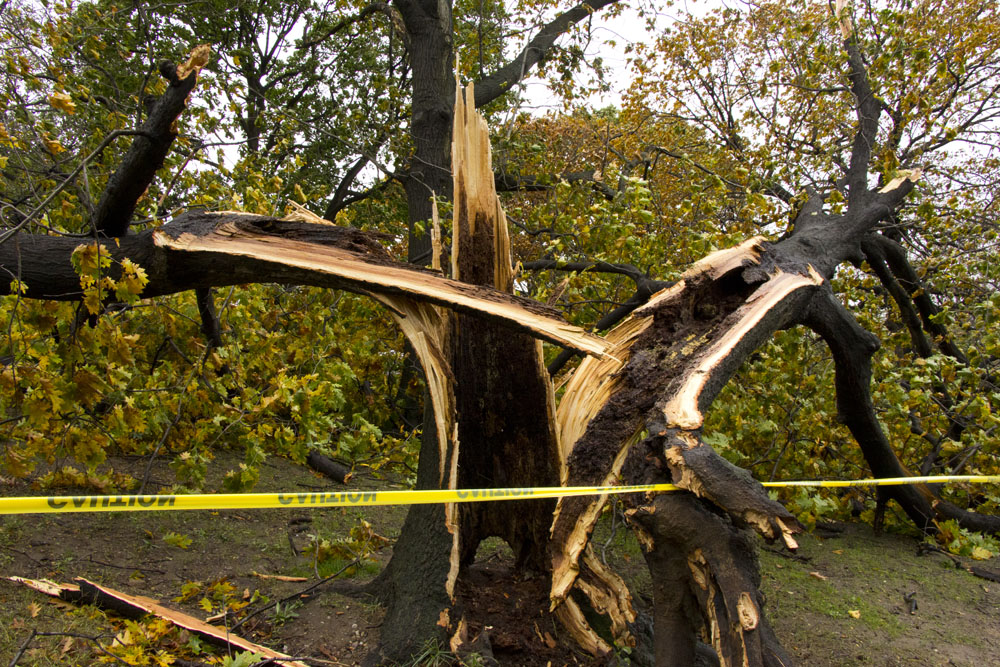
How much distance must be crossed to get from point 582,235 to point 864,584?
9.76ft

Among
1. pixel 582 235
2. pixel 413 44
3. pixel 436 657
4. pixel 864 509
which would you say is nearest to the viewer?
pixel 436 657

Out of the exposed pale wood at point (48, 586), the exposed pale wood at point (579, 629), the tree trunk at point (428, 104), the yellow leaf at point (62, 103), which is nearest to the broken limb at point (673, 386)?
the exposed pale wood at point (579, 629)

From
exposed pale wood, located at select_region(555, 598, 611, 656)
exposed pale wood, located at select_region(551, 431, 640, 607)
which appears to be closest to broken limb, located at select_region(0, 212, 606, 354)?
exposed pale wood, located at select_region(551, 431, 640, 607)

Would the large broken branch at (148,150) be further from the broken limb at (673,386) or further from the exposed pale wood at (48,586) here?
the broken limb at (673,386)

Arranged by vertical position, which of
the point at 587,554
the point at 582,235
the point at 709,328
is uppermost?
the point at 582,235

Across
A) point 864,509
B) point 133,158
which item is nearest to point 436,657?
point 133,158

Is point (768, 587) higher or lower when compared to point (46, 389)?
lower

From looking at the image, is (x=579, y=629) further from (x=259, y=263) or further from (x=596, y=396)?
(x=259, y=263)

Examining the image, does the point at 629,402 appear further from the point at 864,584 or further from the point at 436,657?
the point at 864,584

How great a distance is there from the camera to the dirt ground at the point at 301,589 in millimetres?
2656

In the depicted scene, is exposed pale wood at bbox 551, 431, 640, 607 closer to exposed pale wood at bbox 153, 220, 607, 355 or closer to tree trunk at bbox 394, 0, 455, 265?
exposed pale wood at bbox 153, 220, 607, 355

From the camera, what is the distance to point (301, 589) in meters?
3.31

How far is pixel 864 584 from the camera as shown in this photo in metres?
4.13

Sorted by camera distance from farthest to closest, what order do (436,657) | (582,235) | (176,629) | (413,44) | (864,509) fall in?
(413,44), (864,509), (582,235), (176,629), (436,657)
